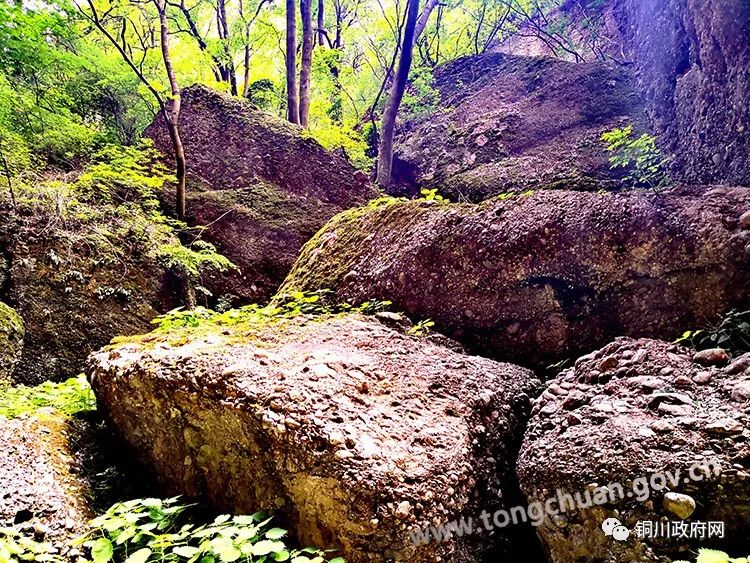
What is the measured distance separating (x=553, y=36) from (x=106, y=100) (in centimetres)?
1179

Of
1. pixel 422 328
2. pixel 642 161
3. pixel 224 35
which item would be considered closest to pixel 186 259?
pixel 422 328

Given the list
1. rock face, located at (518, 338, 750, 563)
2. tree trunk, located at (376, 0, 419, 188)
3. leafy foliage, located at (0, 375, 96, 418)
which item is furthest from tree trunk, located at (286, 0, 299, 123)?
rock face, located at (518, 338, 750, 563)

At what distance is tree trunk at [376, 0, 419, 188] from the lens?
7707mm

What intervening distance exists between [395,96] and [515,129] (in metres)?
2.81

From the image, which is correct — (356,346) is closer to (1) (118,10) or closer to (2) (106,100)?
(1) (118,10)

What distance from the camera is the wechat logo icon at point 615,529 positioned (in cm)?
170

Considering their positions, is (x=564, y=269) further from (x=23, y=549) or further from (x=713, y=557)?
(x=23, y=549)

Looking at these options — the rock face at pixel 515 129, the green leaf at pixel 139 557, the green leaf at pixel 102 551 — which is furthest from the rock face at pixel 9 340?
the rock face at pixel 515 129

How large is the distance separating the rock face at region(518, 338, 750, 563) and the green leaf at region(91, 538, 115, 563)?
5.97 ft

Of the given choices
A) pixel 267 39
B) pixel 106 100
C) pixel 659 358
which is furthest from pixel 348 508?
pixel 267 39

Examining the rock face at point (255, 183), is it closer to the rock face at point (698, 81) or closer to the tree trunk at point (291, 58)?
the tree trunk at point (291, 58)

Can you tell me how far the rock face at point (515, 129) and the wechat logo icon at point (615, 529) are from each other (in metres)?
5.57

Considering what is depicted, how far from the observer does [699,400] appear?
201 centimetres

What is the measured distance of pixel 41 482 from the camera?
2.29 metres
